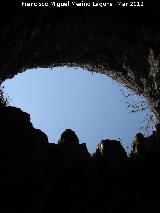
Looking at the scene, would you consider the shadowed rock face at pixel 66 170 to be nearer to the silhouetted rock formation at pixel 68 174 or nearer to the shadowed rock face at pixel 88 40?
the silhouetted rock formation at pixel 68 174

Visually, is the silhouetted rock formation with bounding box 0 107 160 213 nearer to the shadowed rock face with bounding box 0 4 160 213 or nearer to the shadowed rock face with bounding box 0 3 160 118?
the shadowed rock face with bounding box 0 4 160 213

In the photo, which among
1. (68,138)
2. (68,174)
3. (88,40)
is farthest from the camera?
(88,40)

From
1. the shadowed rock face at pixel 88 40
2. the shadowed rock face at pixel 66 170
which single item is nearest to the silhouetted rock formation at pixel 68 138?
the shadowed rock face at pixel 66 170

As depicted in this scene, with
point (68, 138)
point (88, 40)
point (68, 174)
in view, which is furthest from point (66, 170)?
point (88, 40)

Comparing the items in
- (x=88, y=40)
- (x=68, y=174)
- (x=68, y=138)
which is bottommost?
(x=68, y=174)

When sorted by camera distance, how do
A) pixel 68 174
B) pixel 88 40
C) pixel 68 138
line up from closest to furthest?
pixel 68 174, pixel 68 138, pixel 88 40

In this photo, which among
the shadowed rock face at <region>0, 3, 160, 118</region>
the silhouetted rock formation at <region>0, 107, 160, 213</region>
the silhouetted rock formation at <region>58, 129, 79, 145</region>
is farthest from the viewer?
the shadowed rock face at <region>0, 3, 160, 118</region>

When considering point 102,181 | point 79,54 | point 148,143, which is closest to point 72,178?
point 102,181

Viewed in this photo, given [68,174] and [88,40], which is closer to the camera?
[68,174]

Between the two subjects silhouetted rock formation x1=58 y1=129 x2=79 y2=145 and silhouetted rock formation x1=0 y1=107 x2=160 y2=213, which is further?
silhouetted rock formation x1=58 y1=129 x2=79 y2=145

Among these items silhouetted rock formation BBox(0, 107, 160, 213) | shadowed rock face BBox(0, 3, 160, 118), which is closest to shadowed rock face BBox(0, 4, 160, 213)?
silhouetted rock formation BBox(0, 107, 160, 213)

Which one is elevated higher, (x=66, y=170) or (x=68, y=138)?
(x=68, y=138)

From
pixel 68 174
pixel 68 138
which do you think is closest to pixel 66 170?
pixel 68 174

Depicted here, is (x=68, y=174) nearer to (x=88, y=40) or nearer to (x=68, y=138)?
(x=68, y=138)
